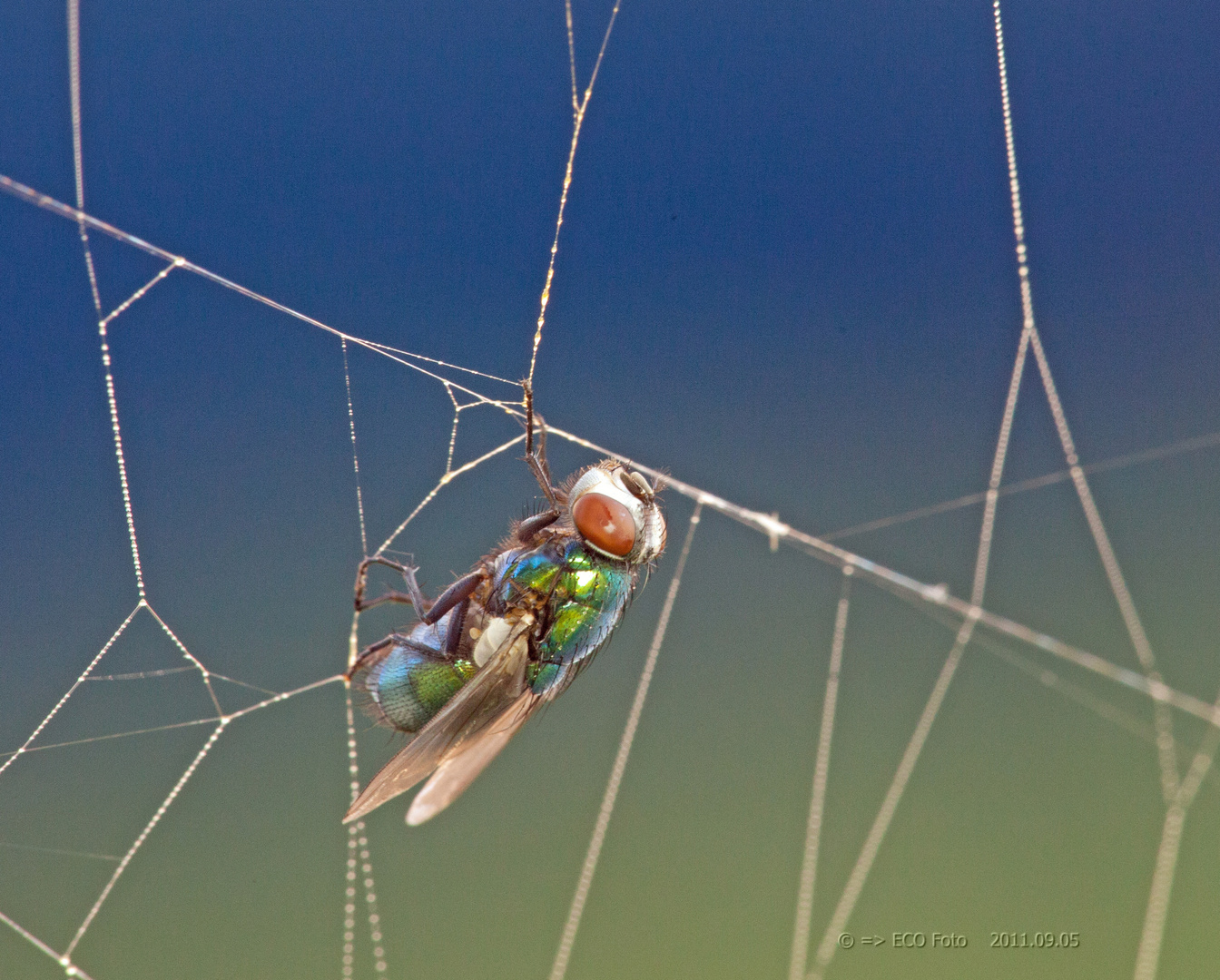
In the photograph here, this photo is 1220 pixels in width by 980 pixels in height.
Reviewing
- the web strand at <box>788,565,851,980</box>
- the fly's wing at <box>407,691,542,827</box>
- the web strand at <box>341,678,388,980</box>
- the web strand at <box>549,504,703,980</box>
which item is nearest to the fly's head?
the fly's wing at <box>407,691,542,827</box>

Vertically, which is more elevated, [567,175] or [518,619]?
[567,175]

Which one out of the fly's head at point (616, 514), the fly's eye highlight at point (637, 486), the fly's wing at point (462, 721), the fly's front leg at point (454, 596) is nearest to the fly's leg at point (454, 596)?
the fly's front leg at point (454, 596)

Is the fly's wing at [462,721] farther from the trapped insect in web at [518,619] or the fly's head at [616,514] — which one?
the fly's head at [616,514]

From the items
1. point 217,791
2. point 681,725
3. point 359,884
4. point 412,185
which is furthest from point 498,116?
point 359,884

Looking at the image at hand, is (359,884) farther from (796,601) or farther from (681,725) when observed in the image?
(796,601)

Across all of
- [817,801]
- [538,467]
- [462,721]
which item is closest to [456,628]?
[462,721]

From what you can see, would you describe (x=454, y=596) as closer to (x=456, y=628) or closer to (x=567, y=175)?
(x=456, y=628)

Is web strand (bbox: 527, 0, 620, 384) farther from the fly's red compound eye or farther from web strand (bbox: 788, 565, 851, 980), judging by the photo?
web strand (bbox: 788, 565, 851, 980)
